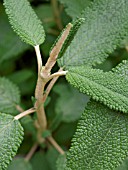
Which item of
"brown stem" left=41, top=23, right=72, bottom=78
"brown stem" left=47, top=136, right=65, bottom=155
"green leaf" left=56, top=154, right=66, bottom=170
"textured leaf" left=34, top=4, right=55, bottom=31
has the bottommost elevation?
"brown stem" left=47, top=136, right=65, bottom=155

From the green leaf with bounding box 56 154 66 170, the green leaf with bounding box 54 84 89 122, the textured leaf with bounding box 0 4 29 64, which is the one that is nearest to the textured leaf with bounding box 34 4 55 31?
the textured leaf with bounding box 0 4 29 64

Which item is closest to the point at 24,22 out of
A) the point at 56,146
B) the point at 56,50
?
the point at 56,50

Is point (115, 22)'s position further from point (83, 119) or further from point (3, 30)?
point (3, 30)

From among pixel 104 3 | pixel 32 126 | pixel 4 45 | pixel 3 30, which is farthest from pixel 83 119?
Answer: pixel 3 30

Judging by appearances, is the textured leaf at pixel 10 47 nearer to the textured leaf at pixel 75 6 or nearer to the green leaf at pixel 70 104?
the green leaf at pixel 70 104

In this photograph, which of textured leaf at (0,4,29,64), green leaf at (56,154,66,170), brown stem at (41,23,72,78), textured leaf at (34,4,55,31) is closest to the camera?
brown stem at (41,23,72,78)

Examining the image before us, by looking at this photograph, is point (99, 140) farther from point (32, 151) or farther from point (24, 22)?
point (32, 151)

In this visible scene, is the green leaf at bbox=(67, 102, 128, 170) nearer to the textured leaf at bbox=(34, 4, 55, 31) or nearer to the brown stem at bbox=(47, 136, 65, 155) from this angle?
the brown stem at bbox=(47, 136, 65, 155)
